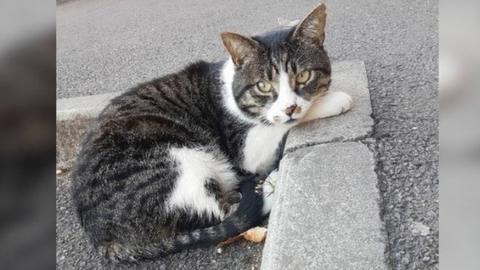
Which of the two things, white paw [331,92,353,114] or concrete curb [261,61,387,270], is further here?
white paw [331,92,353,114]

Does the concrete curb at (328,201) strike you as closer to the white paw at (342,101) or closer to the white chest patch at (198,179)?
the white paw at (342,101)

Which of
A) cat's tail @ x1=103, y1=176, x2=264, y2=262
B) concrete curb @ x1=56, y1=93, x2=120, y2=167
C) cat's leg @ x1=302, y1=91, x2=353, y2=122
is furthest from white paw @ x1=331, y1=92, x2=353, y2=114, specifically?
concrete curb @ x1=56, y1=93, x2=120, y2=167

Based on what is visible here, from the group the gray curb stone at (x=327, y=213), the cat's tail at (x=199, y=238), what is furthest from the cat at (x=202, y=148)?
the gray curb stone at (x=327, y=213)

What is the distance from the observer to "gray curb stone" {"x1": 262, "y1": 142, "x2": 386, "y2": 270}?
0.71m

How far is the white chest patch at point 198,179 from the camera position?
0.97m

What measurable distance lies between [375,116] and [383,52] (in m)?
0.14

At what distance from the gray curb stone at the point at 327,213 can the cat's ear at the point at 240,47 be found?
0.76ft

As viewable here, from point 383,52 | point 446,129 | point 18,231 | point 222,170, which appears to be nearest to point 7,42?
point 18,231

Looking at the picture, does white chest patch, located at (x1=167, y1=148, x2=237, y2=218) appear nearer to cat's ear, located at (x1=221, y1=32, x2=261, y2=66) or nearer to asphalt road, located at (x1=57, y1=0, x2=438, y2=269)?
asphalt road, located at (x1=57, y1=0, x2=438, y2=269)

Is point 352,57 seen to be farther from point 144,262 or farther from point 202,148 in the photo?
point 144,262

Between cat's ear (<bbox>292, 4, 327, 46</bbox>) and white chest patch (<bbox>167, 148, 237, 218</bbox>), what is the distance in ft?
0.99

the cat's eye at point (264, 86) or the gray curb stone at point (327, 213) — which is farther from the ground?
the cat's eye at point (264, 86)

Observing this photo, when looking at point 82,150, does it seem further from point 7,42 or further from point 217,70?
point 7,42

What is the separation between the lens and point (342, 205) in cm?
78
